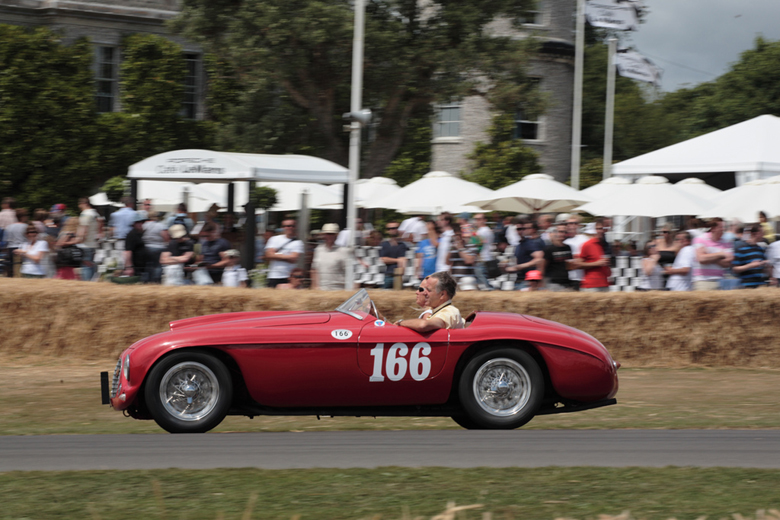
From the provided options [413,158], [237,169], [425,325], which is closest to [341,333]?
[425,325]

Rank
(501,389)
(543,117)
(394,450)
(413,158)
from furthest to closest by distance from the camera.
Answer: (543,117) → (413,158) → (501,389) → (394,450)

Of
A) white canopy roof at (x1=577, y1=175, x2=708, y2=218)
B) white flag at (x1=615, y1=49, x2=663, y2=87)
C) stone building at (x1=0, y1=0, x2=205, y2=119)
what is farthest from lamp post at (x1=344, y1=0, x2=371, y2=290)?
white flag at (x1=615, y1=49, x2=663, y2=87)

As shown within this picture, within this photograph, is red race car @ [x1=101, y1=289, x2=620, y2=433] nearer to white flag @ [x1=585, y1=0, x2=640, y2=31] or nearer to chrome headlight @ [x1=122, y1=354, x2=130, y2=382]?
chrome headlight @ [x1=122, y1=354, x2=130, y2=382]

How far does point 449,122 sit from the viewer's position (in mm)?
34844

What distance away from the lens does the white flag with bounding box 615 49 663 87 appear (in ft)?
113

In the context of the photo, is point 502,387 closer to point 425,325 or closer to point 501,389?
point 501,389

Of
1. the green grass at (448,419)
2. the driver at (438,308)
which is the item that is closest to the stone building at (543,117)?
the green grass at (448,419)

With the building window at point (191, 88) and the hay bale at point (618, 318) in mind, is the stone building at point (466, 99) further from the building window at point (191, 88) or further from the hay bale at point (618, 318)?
the hay bale at point (618, 318)

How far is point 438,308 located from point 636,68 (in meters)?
28.9

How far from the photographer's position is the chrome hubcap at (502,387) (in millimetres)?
7520

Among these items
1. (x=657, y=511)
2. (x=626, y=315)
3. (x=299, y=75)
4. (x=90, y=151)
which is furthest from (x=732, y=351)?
(x=90, y=151)

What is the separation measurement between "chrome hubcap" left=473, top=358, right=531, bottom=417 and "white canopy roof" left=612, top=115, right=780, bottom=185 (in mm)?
15538

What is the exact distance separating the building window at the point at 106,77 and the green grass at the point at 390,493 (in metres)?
23.6

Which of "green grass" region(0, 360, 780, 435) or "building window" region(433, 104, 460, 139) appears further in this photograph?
"building window" region(433, 104, 460, 139)
